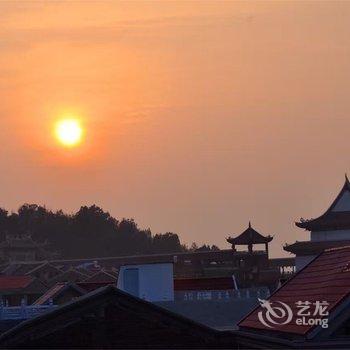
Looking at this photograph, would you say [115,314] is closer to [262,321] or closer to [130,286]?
[262,321]

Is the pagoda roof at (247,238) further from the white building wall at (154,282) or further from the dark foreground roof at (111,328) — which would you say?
the dark foreground roof at (111,328)

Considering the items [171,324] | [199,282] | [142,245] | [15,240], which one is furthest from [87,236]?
[171,324]

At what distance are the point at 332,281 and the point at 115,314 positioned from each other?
16.0ft

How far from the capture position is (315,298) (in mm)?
15844

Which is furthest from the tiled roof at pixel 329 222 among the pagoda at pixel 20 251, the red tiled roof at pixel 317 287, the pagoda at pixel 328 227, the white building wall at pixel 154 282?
the pagoda at pixel 20 251

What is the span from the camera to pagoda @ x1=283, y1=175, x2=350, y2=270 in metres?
63.4

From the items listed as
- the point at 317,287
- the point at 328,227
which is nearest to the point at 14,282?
the point at 328,227

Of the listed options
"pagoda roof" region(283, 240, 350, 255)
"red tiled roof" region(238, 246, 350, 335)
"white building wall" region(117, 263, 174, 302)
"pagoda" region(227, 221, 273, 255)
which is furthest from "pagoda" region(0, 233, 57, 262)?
"red tiled roof" region(238, 246, 350, 335)

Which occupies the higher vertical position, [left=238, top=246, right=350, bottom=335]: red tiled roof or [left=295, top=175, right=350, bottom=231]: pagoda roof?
[left=295, top=175, right=350, bottom=231]: pagoda roof

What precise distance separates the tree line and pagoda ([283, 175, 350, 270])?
3299 inches

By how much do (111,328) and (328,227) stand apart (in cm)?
4689

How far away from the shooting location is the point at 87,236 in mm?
153750

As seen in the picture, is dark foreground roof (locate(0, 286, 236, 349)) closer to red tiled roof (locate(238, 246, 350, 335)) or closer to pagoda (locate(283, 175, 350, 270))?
red tiled roof (locate(238, 246, 350, 335))

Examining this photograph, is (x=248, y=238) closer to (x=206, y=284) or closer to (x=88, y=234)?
(x=206, y=284)
